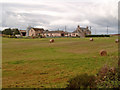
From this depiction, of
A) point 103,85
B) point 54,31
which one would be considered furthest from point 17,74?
point 54,31

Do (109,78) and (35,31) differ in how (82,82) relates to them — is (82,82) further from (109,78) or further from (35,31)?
(35,31)

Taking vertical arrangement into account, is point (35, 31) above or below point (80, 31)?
above

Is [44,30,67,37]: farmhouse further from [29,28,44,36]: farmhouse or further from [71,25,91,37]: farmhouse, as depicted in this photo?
[71,25,91,37]: farmhouse

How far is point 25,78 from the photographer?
1028cm

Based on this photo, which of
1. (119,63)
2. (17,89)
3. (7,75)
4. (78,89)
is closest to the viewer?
(78,89)

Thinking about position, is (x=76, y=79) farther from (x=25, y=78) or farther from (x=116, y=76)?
(x=25, y=78)

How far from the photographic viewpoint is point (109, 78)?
8508mm

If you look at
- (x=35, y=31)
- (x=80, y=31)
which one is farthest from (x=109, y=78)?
(x=35, y=31)

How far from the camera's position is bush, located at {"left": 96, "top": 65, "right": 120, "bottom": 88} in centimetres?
753

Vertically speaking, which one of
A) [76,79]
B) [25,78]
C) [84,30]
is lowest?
[25,78]

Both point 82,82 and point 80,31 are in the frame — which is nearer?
point 82,82

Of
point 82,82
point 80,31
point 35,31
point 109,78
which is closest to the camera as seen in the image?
point 82,82

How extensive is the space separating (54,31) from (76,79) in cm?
11293

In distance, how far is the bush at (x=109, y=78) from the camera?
7.53 meters
